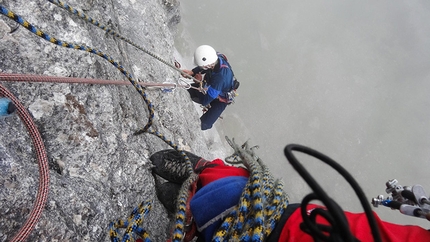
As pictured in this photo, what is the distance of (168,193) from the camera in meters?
1.67

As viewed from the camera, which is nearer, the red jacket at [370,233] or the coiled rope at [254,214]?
the red jacket at [370,233]

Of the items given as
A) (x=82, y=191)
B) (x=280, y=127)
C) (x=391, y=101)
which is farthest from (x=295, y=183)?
(x=82, y=191)

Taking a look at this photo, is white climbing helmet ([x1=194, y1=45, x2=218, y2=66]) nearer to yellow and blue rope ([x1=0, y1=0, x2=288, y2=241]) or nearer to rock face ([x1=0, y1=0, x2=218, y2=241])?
rock face ([x1=0, y1=0, x2=218, y2=241])

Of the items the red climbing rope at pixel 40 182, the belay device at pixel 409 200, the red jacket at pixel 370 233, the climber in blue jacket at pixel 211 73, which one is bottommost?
the red jacket at pixel 370 233

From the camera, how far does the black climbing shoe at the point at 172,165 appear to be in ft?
5.38

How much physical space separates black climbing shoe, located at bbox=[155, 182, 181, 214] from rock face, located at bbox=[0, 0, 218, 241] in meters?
0.04

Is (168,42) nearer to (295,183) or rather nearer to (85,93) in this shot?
(85,93)

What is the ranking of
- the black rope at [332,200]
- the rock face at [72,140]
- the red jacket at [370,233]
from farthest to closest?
the rock face at [72,140], the red jacket at [370,233], the black rope at [332,200]

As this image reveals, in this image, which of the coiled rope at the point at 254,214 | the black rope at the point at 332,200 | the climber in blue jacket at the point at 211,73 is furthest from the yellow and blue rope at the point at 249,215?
the climber in blue jacket at the point at 211,73

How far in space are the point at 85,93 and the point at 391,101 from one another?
9105 millimetres

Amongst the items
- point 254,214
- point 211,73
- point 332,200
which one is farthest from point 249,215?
point 211,73

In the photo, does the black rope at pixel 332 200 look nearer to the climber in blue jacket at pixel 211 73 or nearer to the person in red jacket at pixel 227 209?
the person in red jacket at pixel 227 209

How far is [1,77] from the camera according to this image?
1.01m

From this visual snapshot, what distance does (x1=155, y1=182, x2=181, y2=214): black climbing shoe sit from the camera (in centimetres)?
164
